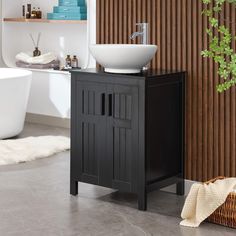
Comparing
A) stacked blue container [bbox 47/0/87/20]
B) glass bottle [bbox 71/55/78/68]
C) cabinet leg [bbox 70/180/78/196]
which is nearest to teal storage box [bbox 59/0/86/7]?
stacked blue container [bbox 47/0/87/20]

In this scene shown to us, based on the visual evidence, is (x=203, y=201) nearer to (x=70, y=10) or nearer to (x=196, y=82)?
(x=196, y=82)

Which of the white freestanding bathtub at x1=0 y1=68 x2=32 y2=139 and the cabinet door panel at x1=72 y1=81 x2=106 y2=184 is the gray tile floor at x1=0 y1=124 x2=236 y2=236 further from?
the white freestanding bathtub at x1=0 y1=68 x2=32 y2=139

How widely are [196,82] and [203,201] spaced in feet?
2.94

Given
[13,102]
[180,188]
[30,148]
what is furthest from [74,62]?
[180,188]

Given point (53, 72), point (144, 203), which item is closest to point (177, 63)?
point (144, 203)

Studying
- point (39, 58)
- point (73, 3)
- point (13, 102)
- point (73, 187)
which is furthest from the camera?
point (39, 58)

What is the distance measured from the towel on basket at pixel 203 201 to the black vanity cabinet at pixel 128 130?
0.37 m

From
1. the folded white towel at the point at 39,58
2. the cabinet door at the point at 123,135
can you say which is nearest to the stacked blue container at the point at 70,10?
the folded white towel at the point at 39,58

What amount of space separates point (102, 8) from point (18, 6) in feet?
10.2

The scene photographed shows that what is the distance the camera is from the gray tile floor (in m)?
3.71

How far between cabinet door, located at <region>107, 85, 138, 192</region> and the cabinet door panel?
0.07m

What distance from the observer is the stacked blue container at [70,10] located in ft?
22.4

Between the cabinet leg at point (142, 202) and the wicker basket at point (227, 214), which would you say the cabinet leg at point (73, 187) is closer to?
the cabinet leg at point (142, 202)

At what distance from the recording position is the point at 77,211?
408cm
